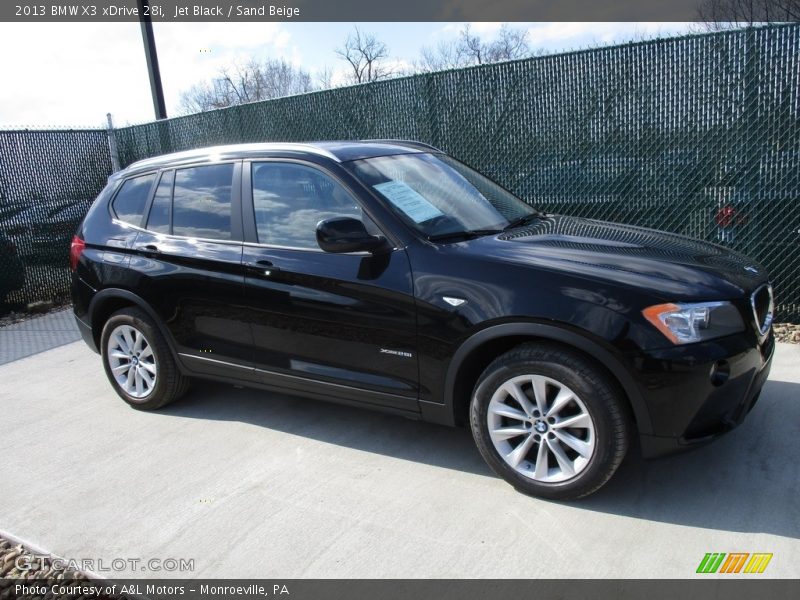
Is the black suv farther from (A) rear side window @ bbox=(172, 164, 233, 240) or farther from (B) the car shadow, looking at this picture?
(B) the car shadow

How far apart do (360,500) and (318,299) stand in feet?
3.69

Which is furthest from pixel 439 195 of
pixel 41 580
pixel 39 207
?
pixel 39 207

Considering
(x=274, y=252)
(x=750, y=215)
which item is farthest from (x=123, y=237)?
(x=750, y=215)

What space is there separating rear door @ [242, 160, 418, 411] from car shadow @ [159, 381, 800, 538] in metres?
0.51

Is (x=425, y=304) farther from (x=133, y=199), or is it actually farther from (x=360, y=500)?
(x=133, y=199)

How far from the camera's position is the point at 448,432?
4.14 meters

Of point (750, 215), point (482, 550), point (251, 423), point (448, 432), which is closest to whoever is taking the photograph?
point (482, 550)

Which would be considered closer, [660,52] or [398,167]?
[398,167]

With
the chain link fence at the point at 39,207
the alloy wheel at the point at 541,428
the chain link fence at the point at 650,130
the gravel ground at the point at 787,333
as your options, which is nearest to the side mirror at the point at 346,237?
the alloy wheel at the point at 541,428

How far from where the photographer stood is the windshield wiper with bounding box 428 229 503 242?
3.52m

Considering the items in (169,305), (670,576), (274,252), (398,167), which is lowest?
(670,576)

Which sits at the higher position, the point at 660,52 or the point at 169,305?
the point at 660,52

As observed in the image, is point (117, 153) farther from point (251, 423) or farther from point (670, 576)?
point (670, 576)

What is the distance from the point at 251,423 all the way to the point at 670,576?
281 centimetres
